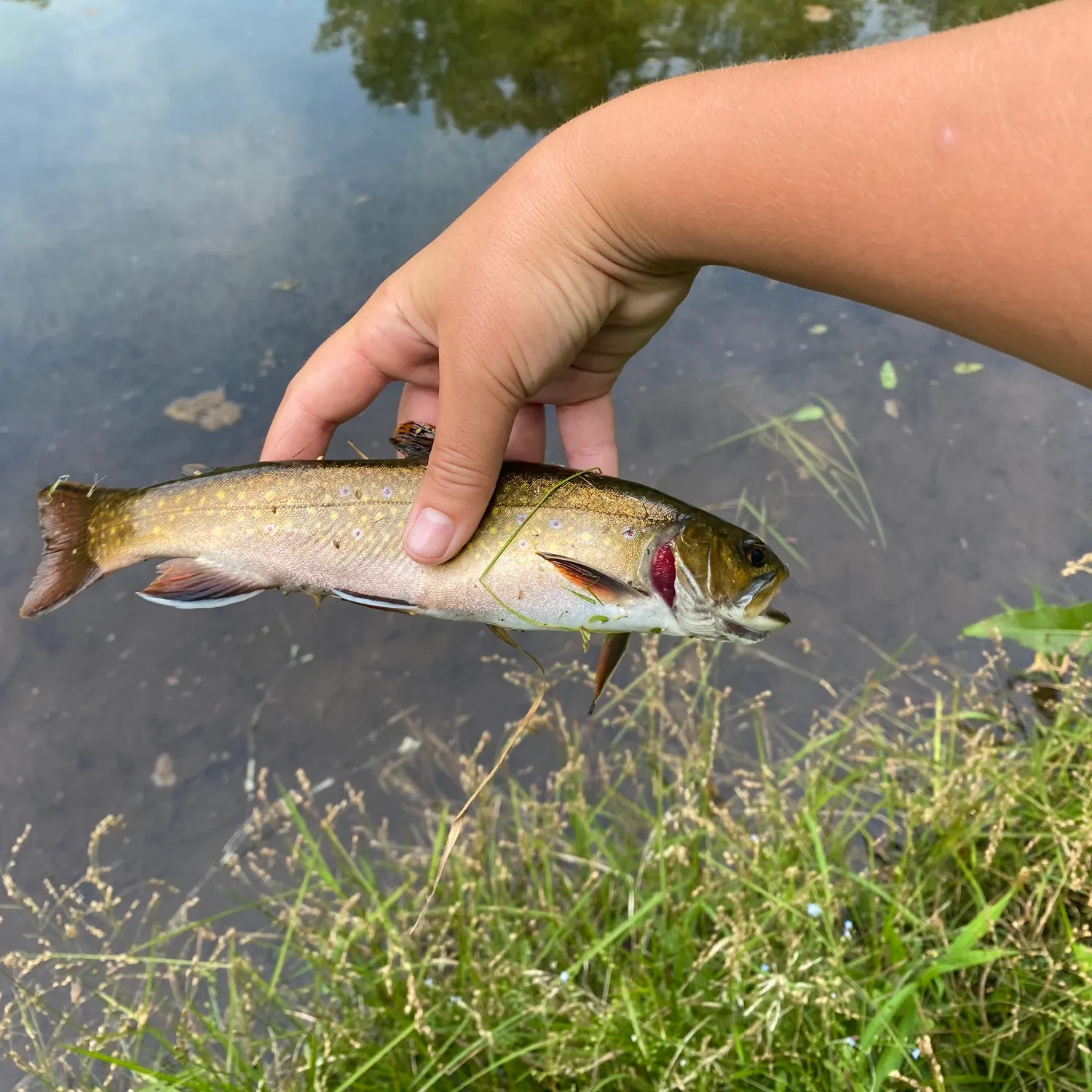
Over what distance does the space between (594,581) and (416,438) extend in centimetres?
65

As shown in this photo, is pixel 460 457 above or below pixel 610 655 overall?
above

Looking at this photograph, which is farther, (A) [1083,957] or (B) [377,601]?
(B) [377,601]

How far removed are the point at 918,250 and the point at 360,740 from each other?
8.91 ft

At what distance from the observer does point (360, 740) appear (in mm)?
3195

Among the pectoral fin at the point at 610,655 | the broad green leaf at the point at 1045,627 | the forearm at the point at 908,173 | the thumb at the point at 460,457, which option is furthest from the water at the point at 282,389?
the forearm at the point at 908,173

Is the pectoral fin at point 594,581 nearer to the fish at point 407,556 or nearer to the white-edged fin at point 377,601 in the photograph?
the fish at point 407,556

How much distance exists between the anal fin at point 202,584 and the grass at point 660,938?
70 cm

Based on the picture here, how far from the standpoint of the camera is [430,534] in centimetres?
188

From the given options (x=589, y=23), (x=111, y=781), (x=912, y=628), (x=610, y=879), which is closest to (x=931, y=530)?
(x=912, y=628)

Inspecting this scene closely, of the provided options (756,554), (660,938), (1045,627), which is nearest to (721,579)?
(756,554)

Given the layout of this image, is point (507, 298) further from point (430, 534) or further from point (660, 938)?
point (660, 938)

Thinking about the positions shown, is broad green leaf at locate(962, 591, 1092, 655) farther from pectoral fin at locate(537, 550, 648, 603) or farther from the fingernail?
the fingernail

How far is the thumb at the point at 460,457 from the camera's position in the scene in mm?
1849

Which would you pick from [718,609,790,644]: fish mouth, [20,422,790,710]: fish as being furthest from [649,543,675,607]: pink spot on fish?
[718,609,790,644]: fish mouth
